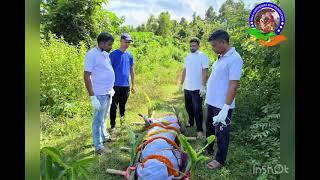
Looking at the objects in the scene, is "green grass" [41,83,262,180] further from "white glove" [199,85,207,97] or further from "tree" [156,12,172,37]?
"tree" [156,12,172,37]

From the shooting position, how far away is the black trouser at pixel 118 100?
3447 millimetres

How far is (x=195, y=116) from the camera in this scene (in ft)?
12.2

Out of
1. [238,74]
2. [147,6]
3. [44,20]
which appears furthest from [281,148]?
[44,20]

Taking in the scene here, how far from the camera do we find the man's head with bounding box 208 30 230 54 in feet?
9.64

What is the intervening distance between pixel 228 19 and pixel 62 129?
1331mm

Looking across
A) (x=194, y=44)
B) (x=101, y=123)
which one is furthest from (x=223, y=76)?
(x=101, y=123)

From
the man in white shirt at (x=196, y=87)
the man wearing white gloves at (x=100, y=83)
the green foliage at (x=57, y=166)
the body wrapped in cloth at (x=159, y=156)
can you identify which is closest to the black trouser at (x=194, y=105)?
the man in white shirt at (x=196, y=87)

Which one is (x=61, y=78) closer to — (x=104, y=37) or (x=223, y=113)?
(x=104, y=37)

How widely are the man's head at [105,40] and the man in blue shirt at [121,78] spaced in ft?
0.86

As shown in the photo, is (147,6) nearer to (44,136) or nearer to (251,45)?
(251,45)

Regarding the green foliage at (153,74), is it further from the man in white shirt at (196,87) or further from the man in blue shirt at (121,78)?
the man in white shirt at (196,87)

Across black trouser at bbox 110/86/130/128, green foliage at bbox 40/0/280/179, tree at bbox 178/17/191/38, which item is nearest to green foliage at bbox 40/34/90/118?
green foliage at bbox 40/0/280/179

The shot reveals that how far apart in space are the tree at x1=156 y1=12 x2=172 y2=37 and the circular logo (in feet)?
1.74
